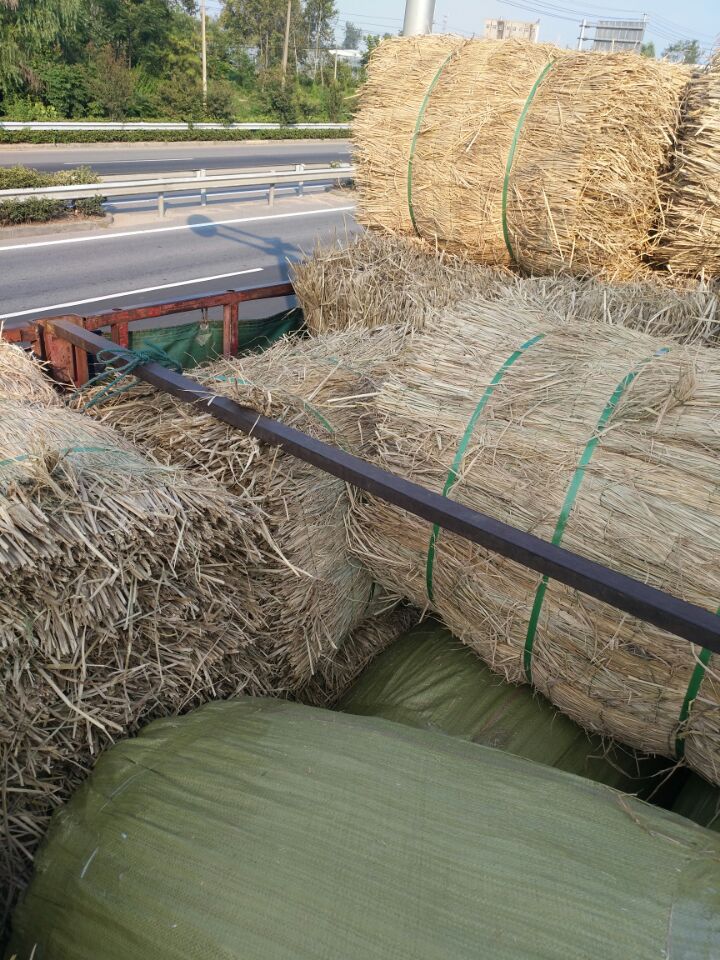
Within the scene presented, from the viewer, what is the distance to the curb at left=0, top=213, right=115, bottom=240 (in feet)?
49.6

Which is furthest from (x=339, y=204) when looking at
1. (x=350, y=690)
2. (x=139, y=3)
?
(x=139, y=3)

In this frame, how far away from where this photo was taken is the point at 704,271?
4.19m

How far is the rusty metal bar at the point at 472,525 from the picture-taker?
5.64ft

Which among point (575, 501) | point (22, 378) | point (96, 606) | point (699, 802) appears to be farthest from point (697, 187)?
point (96, 606)

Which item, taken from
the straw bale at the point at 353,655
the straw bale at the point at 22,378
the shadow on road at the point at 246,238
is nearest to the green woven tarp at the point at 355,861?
the straw bale at the point at 353,655

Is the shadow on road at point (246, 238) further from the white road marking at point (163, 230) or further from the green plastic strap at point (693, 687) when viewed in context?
the green plastic strap at point (693, 687)

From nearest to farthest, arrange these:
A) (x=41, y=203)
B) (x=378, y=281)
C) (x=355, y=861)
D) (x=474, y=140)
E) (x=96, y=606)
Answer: (x=355, y=861), (x=96, y=606), (x=474, y=140), (x=378, y=281), (x=41, y=203)

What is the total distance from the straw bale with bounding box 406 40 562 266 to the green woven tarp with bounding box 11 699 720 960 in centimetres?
352

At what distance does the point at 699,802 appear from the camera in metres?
2.39

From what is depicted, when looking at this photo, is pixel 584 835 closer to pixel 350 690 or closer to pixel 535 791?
pixel 535 791

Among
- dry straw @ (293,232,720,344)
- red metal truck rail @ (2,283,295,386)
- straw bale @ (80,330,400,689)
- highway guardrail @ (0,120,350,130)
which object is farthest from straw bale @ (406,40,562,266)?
highway guardrail @ (0,120,350,130)

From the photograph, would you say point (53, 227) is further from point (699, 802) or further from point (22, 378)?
point (699, 802)

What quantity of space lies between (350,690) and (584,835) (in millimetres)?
1365

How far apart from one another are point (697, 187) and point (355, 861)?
389 centimetres
